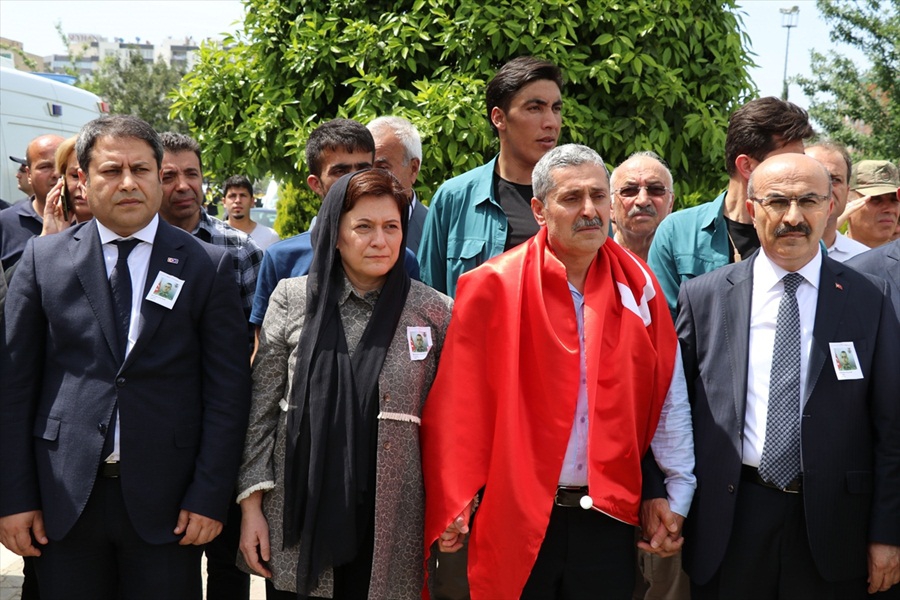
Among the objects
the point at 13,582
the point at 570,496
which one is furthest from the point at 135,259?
the point at 13,582

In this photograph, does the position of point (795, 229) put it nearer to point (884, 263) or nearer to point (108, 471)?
point (884, 263)

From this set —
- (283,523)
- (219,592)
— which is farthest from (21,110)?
(283,523)

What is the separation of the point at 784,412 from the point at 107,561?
2517 mm

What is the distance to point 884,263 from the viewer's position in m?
3.79

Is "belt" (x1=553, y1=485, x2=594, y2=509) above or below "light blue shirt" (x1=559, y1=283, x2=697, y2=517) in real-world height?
below

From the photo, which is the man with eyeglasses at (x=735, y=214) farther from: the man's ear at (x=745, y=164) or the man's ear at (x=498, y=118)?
the man's ear at (x=498, y=118)

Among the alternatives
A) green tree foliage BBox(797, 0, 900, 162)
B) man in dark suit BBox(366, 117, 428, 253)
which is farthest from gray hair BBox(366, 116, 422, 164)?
green tree foliage BBox(797, 0, 900, 162)

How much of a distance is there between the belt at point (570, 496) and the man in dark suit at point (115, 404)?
120 centimetres

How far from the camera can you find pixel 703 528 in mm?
3346

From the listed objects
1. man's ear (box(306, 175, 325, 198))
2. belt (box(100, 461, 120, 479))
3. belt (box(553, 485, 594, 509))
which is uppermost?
man's ear (box(306, 175, 325, 198))

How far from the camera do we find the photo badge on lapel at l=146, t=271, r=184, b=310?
11.2 feet

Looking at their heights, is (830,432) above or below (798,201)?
below

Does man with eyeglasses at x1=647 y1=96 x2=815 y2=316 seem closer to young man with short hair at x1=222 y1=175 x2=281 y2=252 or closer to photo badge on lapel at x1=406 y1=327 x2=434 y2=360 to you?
photo badge on lapel at x1=406 y1=327 x2=434 y2=360

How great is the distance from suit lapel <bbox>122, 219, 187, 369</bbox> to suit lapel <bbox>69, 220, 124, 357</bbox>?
85 millimetres
